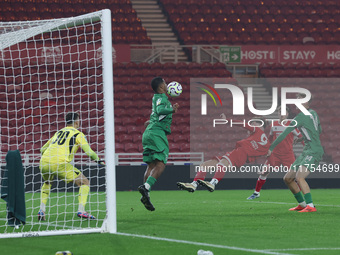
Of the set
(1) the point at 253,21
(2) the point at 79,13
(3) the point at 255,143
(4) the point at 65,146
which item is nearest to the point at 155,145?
(4) the point at 65,146

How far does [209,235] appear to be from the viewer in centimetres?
708

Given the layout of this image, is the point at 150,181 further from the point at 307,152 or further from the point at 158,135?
the point at 307,152

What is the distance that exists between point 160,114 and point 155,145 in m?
0.44

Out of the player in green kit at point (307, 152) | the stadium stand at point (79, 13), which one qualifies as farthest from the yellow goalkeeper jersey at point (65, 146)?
the stadium stand at point (79, 13)

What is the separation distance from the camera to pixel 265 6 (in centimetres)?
2536

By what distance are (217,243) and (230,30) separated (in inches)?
732

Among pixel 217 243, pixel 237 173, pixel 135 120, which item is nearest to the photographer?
pixel 217 243

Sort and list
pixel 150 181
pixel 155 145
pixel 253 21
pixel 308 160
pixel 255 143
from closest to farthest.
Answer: pixel 150 181 → pixel 155 145 → pixel 308 160 → pixel 255 143 → pixel 253 21

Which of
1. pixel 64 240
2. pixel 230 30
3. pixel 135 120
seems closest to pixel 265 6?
pixel 230 30

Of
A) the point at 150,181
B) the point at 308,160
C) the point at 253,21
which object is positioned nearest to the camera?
the point at 150,181

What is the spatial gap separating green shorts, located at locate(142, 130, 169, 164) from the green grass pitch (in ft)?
2.80

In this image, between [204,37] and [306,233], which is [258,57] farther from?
[306,233]

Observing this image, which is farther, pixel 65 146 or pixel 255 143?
pixel 255 143

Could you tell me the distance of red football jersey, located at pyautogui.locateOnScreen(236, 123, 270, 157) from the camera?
1461cm
